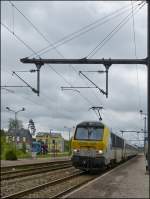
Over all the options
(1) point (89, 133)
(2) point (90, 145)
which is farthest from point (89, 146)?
(1) point (89, 133)

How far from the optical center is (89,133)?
28.9 m

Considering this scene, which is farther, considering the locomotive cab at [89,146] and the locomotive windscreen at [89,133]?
the locomotive windscreen at [89,133]

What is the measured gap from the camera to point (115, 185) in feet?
65.0

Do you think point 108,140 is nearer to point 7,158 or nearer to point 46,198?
point 46,198

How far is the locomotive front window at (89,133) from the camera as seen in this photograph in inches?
1130

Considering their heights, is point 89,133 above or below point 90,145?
above

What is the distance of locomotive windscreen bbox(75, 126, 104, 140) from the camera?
94.2 feet

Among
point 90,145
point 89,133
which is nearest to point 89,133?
point 89,133

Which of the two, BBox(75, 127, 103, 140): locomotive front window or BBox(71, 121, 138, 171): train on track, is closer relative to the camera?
BBox(71, 121, 138, 171): train on track

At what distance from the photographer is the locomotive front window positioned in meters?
28.7

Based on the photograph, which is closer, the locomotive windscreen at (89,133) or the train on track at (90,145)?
the train on track at (90,145)

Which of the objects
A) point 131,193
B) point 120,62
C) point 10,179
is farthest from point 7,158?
point 131,193

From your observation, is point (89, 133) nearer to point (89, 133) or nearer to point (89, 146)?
point (89, 133)

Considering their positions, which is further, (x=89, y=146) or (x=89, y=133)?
(x=89, y=133)
